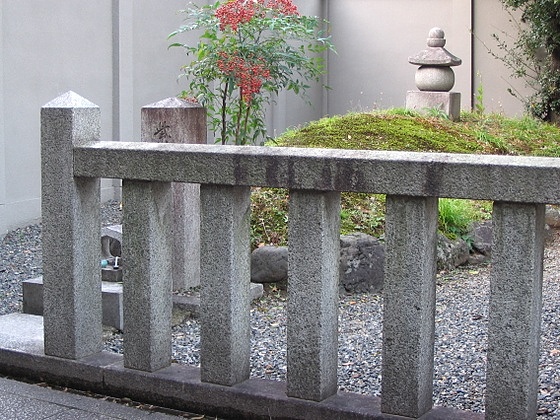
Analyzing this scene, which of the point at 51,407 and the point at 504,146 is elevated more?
the point at 504,146

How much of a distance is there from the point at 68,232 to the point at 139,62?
22.6 feet

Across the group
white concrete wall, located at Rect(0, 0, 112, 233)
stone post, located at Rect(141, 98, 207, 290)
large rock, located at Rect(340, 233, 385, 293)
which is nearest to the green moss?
large rock, located at Rect(340, 233, 385, 293)

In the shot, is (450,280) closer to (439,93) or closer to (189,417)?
(189,417)

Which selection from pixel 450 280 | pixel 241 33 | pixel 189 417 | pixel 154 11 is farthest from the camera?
pixel 154 11

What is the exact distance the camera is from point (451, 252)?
6.84 meters

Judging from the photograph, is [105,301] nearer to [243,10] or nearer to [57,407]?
[57,407]

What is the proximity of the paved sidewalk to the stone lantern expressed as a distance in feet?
25.5

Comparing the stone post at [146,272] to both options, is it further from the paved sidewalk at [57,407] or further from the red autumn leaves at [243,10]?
the red autumn leaves at [243,10]

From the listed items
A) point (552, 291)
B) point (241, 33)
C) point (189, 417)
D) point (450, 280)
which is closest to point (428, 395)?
point (189, 417)

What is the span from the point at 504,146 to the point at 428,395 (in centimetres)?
668

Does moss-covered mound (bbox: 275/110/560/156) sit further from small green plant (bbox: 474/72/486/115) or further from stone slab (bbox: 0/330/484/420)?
stone slab (bbox: 0/330/484/420)

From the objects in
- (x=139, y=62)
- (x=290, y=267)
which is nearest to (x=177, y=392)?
(x=290, y=267)

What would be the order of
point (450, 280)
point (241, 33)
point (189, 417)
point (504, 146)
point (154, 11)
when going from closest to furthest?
point (189, 417), point (450, 280), point (241, 33), point (504, 146), point (154, 11)

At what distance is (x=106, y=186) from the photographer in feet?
32.4
